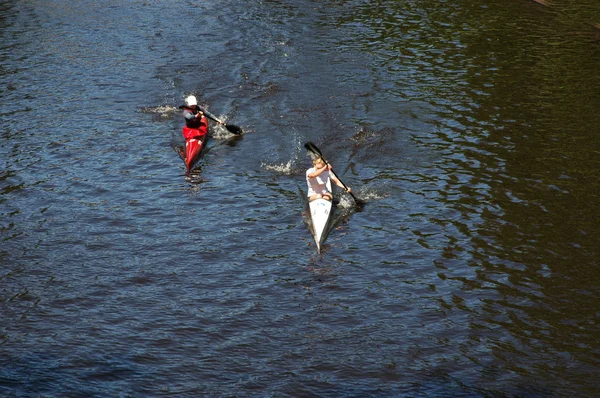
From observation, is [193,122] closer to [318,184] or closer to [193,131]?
[193,131]

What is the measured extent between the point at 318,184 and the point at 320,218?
147 centimetres

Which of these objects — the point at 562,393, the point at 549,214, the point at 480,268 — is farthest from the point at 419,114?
the point at 562,393

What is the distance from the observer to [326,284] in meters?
18.2

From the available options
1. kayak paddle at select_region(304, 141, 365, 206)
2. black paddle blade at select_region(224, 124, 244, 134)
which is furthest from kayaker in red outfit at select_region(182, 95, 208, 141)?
kayak paddle at select_region(304, 141, 365, 206)

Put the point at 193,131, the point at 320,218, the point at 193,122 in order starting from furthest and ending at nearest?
the point at 193,122, the point at 193,131, the point at 320,218

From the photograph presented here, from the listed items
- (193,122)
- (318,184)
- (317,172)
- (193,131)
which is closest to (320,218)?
(318,184)

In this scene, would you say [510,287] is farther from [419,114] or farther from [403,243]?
[419,114]

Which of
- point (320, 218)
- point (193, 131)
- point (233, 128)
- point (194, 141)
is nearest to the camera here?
point (320, 218)

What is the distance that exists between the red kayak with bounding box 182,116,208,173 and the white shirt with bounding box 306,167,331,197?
5.03 metres

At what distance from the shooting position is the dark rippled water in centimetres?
1534

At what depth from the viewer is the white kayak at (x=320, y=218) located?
65.8 ft

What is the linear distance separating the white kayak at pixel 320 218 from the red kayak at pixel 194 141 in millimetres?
5695

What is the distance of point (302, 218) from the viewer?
2156 cm

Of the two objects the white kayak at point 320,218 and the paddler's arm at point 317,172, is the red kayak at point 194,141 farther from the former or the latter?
the white kayak at point 320,218
